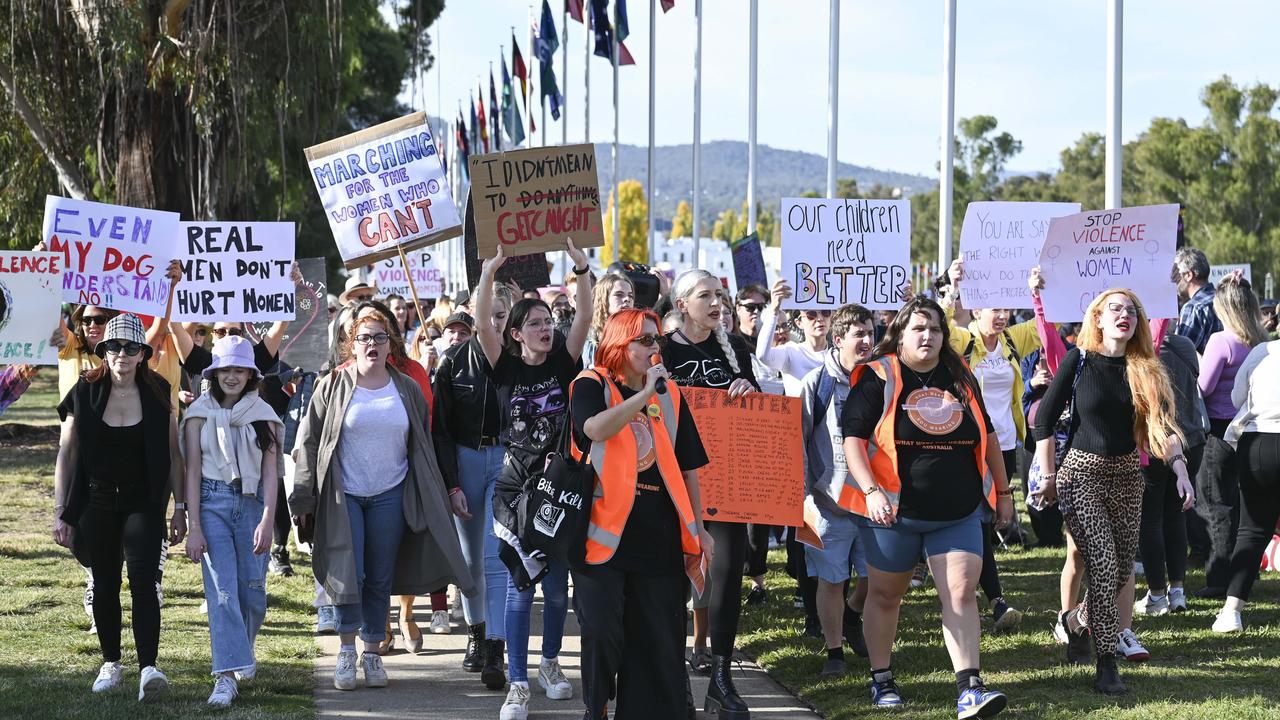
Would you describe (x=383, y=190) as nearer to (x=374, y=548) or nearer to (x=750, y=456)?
(x=374, y=548)

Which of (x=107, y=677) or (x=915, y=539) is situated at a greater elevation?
(x=915, y=539)

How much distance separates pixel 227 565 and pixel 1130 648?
14.6 feet

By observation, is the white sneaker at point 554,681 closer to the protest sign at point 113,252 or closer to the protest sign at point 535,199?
the protest sign at point 535,199

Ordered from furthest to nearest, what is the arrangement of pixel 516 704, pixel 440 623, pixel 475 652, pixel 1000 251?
pixel 1000 251 → pixel 440 623 → pixel 475 652 → pixel 516 704

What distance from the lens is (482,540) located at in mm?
7707

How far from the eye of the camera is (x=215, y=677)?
688 cm

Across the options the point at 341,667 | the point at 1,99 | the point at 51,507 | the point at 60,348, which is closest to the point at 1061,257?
the point at 341,667

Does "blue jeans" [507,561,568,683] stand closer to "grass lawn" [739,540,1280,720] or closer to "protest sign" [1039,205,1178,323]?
"grass lawn" [739,540,1280,720]

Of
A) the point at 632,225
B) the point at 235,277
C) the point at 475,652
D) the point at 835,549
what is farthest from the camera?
the point at 632,225

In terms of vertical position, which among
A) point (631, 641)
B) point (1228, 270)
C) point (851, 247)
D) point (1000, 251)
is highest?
point (1228, 270)

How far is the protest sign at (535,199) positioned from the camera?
8.29 metres

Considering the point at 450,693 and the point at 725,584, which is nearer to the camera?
the point at 725,584

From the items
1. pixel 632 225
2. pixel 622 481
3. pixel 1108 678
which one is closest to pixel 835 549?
pixel 1108 678

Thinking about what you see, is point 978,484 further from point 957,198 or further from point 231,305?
point 957,198
